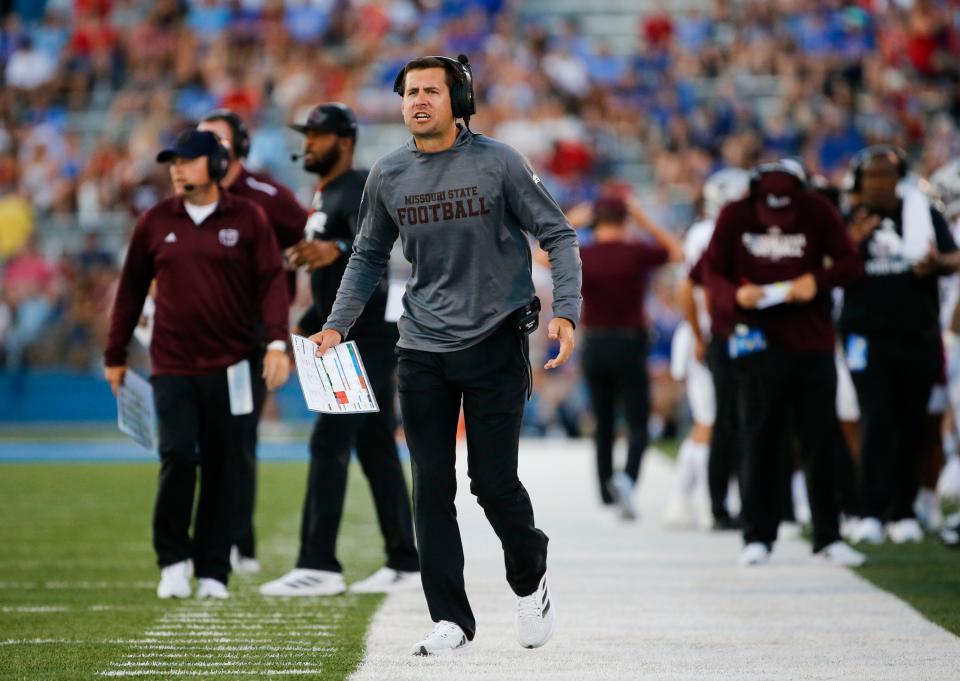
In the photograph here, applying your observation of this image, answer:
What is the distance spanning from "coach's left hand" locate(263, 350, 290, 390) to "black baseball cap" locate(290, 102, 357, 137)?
1239mm

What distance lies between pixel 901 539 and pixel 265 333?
14.4ft

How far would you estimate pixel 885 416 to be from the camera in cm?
961

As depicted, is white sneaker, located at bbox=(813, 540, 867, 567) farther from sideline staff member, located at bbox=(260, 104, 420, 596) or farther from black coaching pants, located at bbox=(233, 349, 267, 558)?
black coaching pants, located at bbox=(233, 349, 267, 558)

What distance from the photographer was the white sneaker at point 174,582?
740 cm

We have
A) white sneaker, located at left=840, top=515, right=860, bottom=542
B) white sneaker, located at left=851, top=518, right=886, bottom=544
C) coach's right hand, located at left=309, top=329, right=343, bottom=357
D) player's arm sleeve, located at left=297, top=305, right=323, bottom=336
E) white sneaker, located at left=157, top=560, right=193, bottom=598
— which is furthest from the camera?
white sneaker, located at left=840, top=515, right=860, bottom=542

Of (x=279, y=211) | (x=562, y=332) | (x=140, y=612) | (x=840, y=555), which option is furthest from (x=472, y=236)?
(x=840, y=555)

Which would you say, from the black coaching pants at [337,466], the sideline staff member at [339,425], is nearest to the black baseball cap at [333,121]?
the sideline staff member at [339,425]

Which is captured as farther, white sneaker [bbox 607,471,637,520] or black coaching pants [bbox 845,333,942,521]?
white sneaker [bbox 607,471,637,520]

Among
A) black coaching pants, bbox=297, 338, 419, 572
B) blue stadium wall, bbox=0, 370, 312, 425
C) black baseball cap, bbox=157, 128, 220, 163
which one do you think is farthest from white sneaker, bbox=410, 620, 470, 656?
A: blue stadium wall, bbox=0, 370, 312, 425

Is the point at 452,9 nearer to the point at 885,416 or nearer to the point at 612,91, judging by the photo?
the point at 612,91

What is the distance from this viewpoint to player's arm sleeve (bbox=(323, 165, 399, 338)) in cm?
596

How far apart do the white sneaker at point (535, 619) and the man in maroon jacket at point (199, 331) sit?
208 cm

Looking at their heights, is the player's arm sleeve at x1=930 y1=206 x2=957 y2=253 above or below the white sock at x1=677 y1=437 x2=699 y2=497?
above

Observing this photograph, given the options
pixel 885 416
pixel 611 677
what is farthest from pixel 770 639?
pixel 885 416
